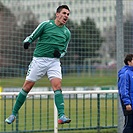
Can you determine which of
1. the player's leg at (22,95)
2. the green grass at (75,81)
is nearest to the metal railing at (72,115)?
the green grass at (75,81)

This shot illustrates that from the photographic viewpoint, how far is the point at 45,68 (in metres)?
8.92

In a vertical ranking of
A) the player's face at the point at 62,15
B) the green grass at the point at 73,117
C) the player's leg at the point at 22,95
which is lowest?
the green grass at the point at 73,117

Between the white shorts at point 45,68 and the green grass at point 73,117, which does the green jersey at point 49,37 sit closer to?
the white shorts at point 45,68

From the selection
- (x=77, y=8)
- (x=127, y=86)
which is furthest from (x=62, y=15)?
(x=77, y=8)

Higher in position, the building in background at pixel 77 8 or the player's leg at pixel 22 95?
the building in background at pixel 77 8

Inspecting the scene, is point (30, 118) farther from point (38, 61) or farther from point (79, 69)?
point (38, 61)

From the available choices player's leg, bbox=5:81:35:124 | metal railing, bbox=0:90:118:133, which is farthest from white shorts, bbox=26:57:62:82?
metal railing, bbox=0:90:118:133

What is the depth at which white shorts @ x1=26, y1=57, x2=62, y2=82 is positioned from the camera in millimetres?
8852

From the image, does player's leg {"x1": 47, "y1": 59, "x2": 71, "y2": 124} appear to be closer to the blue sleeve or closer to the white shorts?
the white shorts

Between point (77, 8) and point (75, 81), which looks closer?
point (77, 8)

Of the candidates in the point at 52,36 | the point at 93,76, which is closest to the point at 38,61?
the point at 52,36

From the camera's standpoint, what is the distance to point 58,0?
630 inches

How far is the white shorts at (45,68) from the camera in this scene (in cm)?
885

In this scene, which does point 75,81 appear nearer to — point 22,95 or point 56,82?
point 22,95
